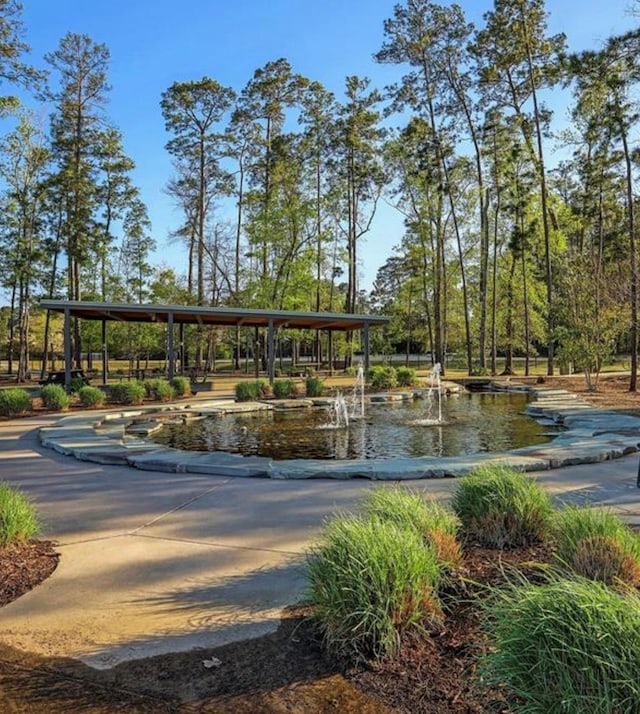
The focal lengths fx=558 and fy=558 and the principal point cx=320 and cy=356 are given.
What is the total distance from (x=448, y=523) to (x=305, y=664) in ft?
3.92

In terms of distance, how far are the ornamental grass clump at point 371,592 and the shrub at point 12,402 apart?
1110cm

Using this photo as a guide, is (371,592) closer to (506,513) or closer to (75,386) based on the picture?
(506,513)

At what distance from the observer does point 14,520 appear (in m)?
3.36

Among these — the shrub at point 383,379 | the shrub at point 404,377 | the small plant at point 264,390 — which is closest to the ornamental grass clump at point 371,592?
the small plant at point 264,390

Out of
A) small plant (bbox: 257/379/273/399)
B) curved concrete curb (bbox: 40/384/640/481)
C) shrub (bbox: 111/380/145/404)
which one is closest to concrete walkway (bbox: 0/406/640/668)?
curved concrete curb (bbox: 40/384/640/481)

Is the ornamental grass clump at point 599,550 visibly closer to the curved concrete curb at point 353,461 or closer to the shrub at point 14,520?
the curved concrete curb at point 353,461

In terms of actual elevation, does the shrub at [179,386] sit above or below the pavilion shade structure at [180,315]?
below

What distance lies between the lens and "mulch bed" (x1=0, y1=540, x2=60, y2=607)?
9.74ft

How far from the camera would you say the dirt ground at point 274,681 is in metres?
1.90

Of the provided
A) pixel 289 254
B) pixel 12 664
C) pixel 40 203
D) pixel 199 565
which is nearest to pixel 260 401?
pixel 199 565

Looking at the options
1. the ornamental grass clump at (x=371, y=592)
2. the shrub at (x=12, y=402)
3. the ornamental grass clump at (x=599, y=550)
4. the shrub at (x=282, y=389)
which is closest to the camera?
the ornamental grass clump at (x=371, y=592)

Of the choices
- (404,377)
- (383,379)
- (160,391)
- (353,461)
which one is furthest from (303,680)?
(404,377)

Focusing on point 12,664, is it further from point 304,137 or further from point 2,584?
point 304,137

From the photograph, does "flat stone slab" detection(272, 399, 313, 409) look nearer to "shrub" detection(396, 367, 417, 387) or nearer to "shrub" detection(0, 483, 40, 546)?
"shrub" detection(396, 367, 417, 387)
